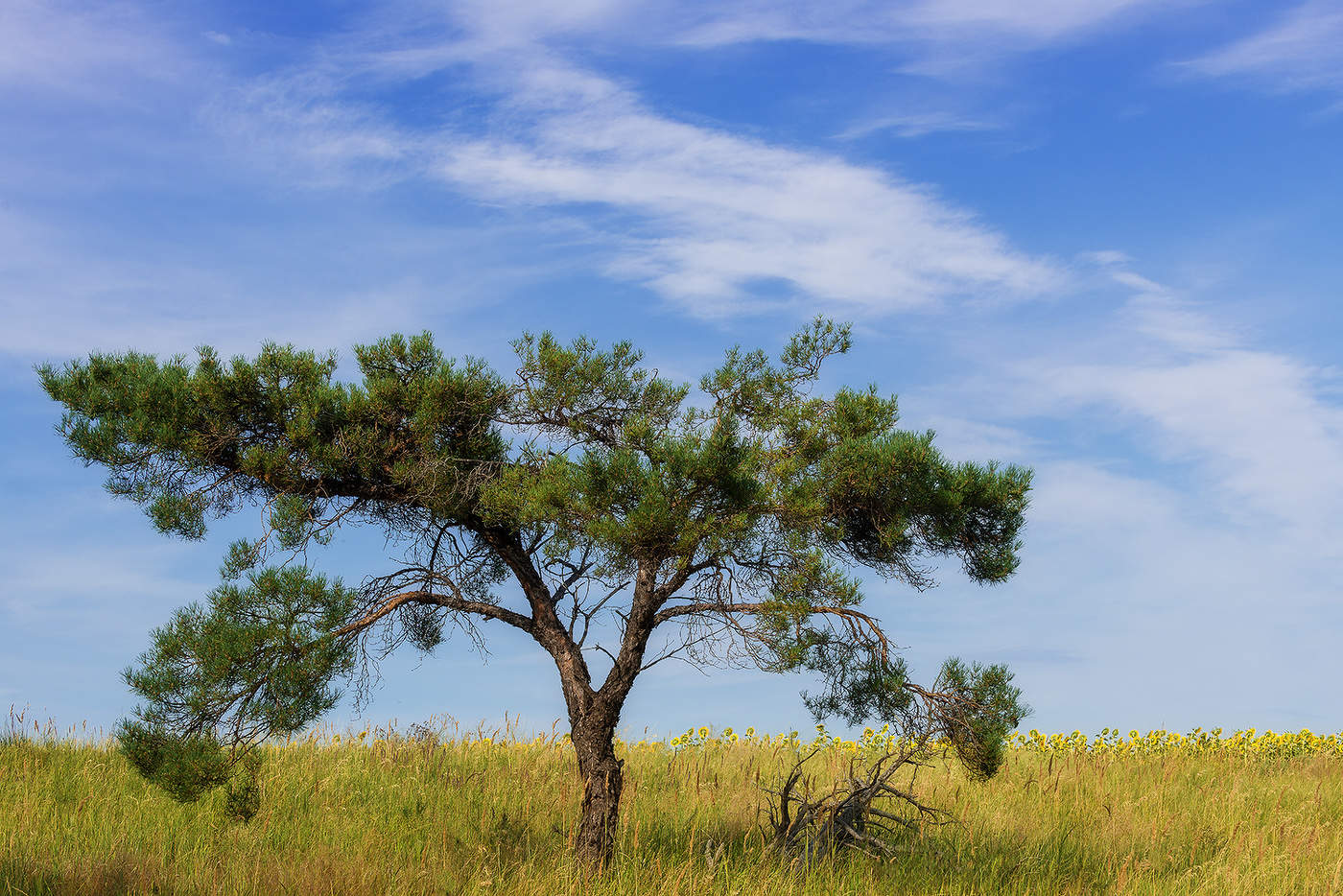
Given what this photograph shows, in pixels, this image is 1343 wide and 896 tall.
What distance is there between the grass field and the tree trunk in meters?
0.24

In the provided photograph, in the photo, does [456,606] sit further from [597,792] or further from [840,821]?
[840,821]

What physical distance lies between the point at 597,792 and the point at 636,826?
0.41m

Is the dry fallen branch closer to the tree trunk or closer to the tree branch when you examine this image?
the tree trunk

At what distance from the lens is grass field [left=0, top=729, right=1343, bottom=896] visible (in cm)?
727

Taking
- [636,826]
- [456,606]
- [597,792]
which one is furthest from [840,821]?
[456,606]

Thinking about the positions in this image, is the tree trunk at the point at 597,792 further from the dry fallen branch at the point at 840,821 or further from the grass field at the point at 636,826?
the dry fallen branch at the point at 840,821

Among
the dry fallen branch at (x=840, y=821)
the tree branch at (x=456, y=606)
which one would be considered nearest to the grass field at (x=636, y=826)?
the dry fallen branch at (x=840, y=821)

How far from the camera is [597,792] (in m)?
7.51

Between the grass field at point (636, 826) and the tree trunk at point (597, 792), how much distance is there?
236mm

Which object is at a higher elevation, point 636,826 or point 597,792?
point 597,792

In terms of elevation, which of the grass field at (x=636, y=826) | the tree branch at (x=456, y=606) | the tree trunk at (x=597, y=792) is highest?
the tree branch at (x=456, y=606)

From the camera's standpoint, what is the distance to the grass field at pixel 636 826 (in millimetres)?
7270

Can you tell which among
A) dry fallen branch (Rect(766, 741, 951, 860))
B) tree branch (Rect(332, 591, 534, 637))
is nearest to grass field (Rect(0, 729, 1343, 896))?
dry fallen branch (Rect(766, 741, 951, 860))

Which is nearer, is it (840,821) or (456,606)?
(456,606)
